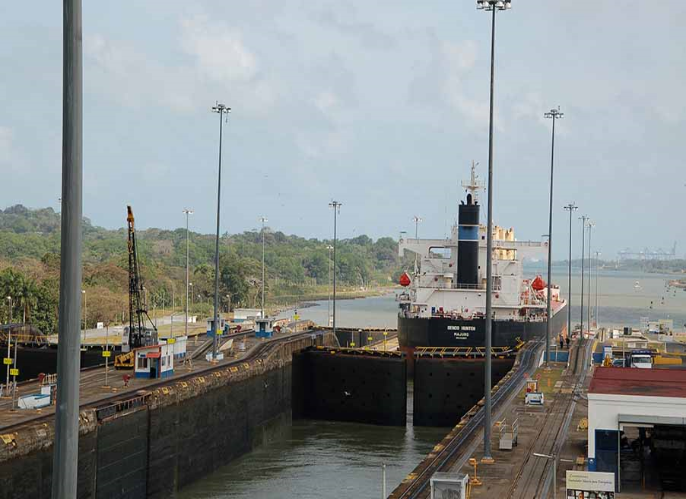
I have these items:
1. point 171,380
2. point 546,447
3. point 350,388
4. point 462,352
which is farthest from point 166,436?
point 462,352

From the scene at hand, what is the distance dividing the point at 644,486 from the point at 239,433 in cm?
2841

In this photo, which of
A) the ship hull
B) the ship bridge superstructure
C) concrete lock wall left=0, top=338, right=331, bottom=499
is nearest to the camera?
concrete lock wall left=0, top=338, right=331, bottom=499

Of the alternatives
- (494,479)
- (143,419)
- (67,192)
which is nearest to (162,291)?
(143,419)

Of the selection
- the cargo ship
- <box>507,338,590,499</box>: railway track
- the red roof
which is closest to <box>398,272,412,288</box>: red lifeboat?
the cargo ship

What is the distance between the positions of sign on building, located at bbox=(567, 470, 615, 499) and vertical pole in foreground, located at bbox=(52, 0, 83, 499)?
18.9m

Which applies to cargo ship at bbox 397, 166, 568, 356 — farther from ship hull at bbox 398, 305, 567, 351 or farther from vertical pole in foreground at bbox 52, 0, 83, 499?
vertical pole in foreground at bbox 52, 0, 83, 499

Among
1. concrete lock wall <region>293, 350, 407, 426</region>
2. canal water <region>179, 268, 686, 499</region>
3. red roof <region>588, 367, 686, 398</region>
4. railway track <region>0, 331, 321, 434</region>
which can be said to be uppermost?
red roof <region>588, 367, 686, 398</region>

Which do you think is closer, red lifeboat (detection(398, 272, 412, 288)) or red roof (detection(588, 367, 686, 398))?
red roof (detection(588, 367, 686, 398))

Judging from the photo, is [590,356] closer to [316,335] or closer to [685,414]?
[316,335]

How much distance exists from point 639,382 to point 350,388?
34.1 metres

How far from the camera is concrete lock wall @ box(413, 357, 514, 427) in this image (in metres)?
67.0

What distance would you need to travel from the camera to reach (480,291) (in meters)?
86.9

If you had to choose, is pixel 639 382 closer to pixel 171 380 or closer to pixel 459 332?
pixel 171 380

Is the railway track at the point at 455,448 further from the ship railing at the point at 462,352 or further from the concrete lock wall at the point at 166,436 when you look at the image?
the concrete lock wall at the point at 166,436
